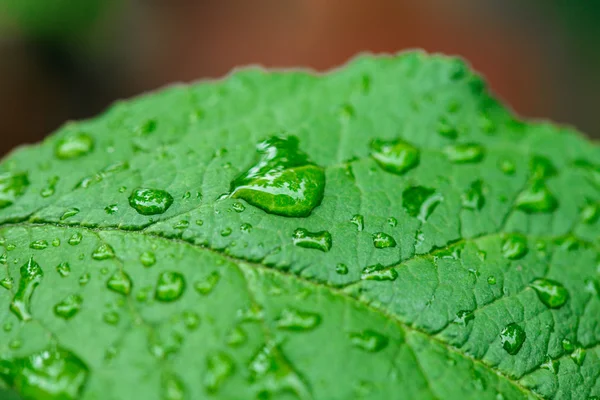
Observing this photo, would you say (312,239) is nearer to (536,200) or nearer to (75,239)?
(75,239)

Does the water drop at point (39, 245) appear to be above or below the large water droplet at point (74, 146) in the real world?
below

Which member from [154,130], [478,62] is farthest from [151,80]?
[154,130]

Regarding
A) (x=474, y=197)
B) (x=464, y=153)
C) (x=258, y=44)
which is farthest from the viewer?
(x=258, y=44)

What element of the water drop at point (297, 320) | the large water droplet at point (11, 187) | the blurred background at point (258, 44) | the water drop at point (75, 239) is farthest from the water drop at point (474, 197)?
the blurred background at point (258, 44)

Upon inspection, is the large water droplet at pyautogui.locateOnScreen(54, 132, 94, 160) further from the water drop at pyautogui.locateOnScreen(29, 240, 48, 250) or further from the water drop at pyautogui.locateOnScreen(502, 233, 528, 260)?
the water drop at pyautogui.locateOnScreen(502, 233, 528, 260)

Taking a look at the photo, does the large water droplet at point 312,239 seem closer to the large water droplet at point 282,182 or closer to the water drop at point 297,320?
the large water droplet at point 282,182

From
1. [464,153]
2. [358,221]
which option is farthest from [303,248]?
[464,153]
